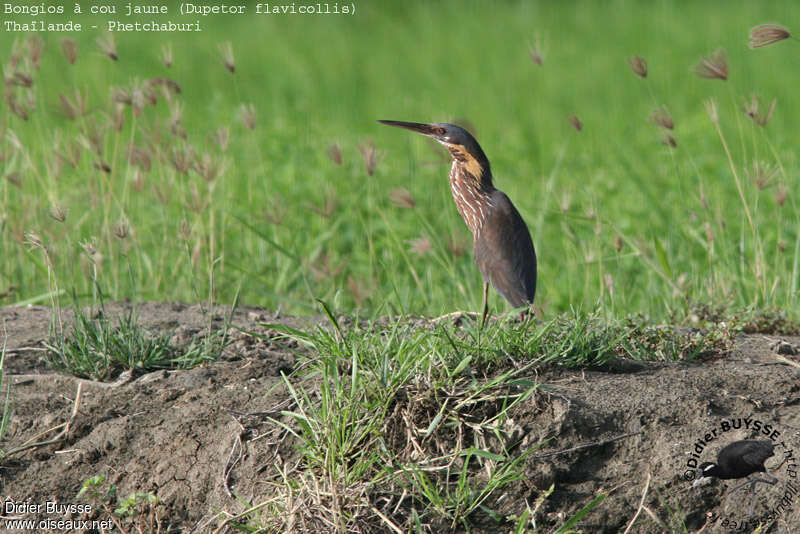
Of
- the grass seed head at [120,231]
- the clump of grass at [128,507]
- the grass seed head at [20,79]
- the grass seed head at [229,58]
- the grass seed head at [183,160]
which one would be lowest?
the clump of grass at [128,507]

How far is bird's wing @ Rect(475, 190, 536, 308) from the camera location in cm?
430

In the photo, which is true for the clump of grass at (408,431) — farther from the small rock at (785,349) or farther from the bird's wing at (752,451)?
the small rock at (785,349)

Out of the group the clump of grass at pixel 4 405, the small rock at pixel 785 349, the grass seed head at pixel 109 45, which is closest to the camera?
the clump of grass at pixel 4 405

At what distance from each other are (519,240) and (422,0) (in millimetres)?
16253

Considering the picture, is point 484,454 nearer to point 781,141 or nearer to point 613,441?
point 613,441

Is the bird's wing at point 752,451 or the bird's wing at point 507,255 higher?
the bird's wing at point 507,255

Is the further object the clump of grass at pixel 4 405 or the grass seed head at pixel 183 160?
the grass seed head at pixel 183 160

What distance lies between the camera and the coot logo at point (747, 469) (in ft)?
10.4

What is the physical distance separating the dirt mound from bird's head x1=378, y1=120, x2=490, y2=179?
1.32 metres

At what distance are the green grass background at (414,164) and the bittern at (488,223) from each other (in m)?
0.37

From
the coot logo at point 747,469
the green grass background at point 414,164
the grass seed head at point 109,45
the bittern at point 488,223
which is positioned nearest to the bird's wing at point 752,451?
the coot logo at point 747,469

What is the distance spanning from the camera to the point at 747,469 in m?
3.26

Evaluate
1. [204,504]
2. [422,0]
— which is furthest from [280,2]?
[204,504]

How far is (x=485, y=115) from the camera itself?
12016 mm
